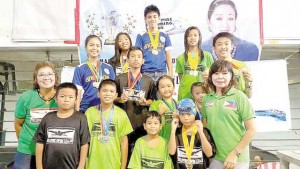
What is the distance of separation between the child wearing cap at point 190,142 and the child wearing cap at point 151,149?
55 mm

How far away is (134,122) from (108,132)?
22cm

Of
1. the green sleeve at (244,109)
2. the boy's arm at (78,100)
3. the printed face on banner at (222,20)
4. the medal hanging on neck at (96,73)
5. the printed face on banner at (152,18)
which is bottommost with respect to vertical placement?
the green sleeve at (244,109)

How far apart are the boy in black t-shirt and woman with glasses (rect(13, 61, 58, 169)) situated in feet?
0.46

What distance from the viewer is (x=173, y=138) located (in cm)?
176

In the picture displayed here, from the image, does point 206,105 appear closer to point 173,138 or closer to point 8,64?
point 173,138

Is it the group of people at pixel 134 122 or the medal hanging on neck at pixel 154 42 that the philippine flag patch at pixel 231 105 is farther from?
the medal hanging on neck at pixel 154 42

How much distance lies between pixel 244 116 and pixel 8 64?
3600 mm

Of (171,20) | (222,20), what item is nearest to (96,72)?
(171,20)

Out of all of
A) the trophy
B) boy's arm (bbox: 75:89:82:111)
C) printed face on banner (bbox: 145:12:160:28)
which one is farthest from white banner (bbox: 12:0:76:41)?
boy's arm (bbox: 75:89:82:111)

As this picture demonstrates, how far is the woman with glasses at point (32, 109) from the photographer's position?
1.95m

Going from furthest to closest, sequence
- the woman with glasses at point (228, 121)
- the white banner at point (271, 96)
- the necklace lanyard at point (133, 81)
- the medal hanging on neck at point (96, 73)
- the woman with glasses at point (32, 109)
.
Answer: the white banner at point (271, 96) < the medal hanging on neck at point (96, 73) < the necklace lanyard at point (133, 81) < the woman with glasses at point (32, 109) < the woman with glasses at point (228, 121)

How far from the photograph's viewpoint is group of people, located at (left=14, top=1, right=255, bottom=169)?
5.71 feet

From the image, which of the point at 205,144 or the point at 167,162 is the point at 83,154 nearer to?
the point at 167,162

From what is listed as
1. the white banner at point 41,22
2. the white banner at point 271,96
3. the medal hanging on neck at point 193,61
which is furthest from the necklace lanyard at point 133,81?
the white banner at point 271,96
